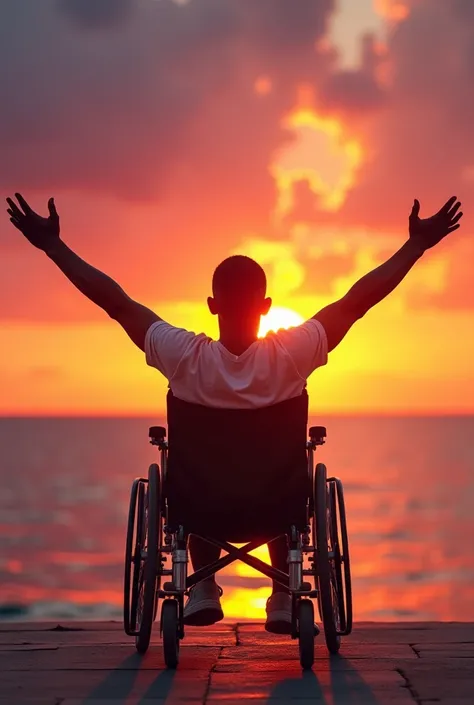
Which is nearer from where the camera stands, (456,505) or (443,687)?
(443,687)

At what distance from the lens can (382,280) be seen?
5.10m

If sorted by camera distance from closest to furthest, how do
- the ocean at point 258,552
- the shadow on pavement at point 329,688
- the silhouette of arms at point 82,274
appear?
the shadow on pavement at point 329,688, the silhouette of arms at point 82,274, the ocean at point 258,552

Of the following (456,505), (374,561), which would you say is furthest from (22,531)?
(456,505)

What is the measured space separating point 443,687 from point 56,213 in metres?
2.20

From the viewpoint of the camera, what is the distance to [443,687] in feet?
14.3

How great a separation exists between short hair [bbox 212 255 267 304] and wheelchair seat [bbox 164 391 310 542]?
420 millimetres

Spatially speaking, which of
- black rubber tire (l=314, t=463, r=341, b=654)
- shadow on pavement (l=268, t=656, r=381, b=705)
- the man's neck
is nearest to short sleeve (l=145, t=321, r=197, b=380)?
the man's neck

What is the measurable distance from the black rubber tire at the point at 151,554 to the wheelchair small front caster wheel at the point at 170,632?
119 millimetres

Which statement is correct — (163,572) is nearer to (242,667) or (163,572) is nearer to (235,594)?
(242,667)

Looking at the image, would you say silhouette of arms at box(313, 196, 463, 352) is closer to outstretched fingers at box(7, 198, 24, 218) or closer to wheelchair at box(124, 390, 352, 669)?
wheelchair at box(124, 390, 352, 669)

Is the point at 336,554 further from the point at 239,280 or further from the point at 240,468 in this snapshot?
the point at 239,280

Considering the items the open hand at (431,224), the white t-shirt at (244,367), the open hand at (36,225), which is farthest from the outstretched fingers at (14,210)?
the open hand at (431,224)

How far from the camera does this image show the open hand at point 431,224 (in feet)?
17.1

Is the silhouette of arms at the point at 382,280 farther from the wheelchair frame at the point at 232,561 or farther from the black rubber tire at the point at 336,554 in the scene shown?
the black rubber tire at the point at 336,554
